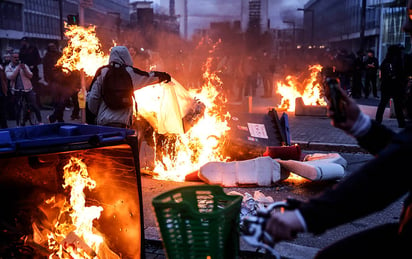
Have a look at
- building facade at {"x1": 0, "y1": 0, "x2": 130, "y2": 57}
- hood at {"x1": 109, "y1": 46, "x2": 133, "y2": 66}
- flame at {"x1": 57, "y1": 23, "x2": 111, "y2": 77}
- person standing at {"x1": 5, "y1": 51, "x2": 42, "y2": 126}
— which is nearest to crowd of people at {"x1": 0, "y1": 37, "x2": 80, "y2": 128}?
person standing at {"x1": 5, "y1": 51, "x2": 42, "y2": 126}

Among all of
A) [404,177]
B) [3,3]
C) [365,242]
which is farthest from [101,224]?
[3,3]

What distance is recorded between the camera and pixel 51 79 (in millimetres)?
14344

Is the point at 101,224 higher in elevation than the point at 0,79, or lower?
lower

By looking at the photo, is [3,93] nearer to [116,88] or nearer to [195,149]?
[195,149]

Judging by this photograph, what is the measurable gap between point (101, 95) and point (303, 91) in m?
11.6

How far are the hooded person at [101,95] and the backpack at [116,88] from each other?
7 cm

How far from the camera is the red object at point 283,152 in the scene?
739cm

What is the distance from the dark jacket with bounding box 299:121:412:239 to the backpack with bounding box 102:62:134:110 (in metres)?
4.16

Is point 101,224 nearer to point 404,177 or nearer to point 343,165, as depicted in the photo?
point 404,177

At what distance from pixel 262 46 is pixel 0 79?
20.8 meters

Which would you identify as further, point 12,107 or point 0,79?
point 12,107

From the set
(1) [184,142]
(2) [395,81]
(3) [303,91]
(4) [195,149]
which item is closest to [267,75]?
(3) [303,91]

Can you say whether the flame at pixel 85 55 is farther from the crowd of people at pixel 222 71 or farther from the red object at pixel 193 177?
the red object at pixel 193 177

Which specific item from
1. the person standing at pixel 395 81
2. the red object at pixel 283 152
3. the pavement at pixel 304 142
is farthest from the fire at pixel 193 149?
the person standing at pixel 395 81
